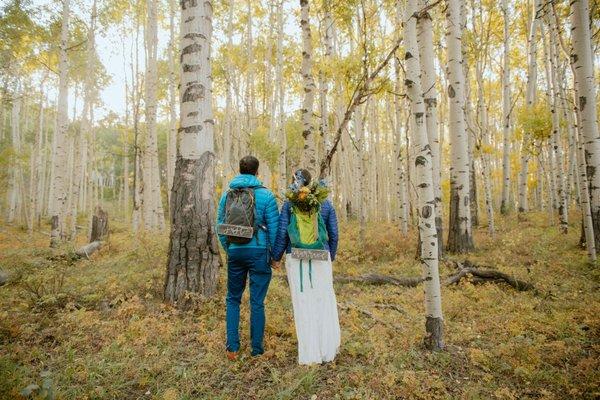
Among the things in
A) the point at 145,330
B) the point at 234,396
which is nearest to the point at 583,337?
the point at 234,396

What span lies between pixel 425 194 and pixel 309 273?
1.47 metres

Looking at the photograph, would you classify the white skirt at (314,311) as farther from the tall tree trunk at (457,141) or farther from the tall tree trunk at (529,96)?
the tall tree trunk at (529,96)

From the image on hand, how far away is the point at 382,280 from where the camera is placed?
6422mm

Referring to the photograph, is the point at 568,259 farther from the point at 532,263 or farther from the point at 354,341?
the point at 354,341

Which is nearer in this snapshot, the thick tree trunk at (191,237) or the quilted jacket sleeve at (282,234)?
the quilted jacket sleeve at (282,234)

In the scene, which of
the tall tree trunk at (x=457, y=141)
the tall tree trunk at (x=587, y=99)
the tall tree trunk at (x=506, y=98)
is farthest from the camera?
the tall tree trunk at (x=506, y=98)

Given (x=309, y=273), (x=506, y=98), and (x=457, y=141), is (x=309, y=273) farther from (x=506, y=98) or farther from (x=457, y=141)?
(x=506, y=98)

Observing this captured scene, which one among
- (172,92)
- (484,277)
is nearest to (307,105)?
(484,277)

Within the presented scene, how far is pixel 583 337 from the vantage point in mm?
3768

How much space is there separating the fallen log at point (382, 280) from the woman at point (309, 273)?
292 cm

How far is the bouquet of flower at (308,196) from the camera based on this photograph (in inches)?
137

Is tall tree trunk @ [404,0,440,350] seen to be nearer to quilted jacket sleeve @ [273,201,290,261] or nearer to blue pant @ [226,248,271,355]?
quilted jacket sleeve @ [273,201,290,261]

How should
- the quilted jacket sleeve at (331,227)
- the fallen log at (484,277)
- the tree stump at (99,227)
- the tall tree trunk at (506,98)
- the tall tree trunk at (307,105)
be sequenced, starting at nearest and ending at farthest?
the quilted jacket sleeve at (331,227)
the fallen log at (484,277)
the tall tree trunk at (307,105)
the tree stump at (99,227)
the tall tree trunk at (506,98)

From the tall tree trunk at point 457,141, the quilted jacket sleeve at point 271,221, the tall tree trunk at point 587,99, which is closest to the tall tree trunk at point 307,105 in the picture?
the tall tree trunk at point 457,141
